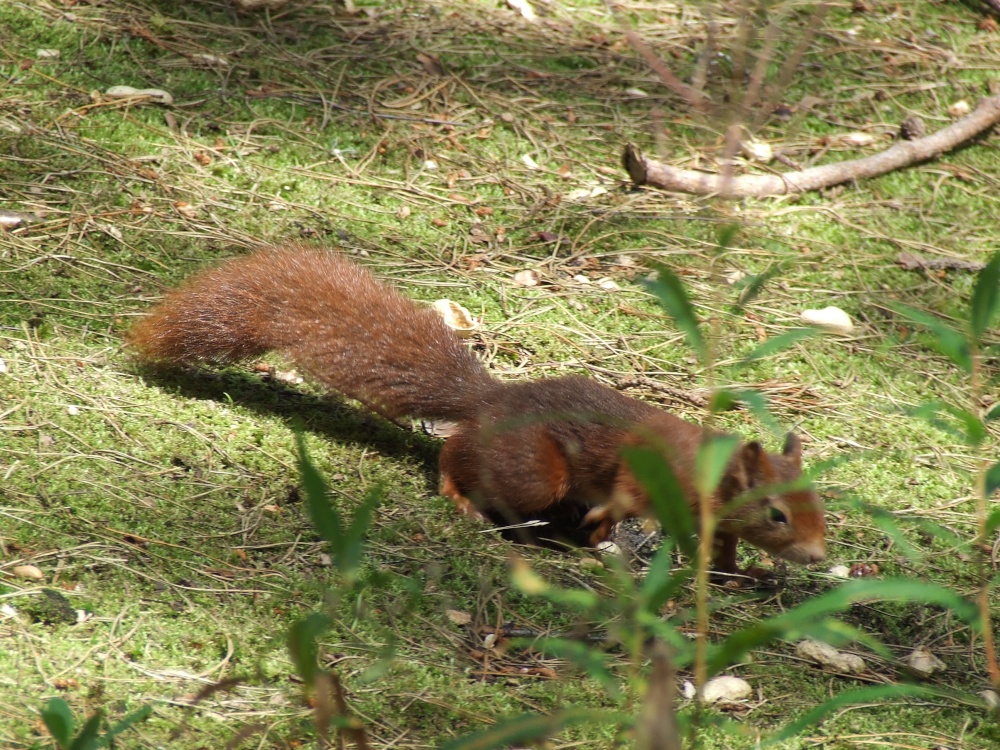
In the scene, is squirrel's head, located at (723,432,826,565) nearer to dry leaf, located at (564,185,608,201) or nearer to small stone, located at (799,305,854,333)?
Answer: small stone, located at (799,305,854,333)

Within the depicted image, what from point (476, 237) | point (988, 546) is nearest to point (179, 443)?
point (476, 237)

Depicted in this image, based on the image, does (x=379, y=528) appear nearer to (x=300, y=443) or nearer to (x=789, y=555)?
(x=789, y=555)

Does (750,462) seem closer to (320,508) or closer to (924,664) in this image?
(924,664)

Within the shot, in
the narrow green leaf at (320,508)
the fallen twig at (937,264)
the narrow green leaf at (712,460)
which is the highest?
the narrow green leaf at (712,460)

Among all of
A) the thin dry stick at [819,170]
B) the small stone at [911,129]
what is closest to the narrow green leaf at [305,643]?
the thin dry stick at [819,170]

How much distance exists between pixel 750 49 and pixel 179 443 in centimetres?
360

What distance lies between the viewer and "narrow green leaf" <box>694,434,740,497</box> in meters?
1.48

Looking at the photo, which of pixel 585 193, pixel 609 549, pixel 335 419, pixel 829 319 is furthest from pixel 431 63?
pixel 609 549

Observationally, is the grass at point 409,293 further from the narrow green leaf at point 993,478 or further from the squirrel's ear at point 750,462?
→ the narrow green leaf at point 993,478

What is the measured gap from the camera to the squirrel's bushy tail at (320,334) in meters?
2.91

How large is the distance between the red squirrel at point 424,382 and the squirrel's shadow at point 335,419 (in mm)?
84

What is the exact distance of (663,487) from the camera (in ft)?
4.60

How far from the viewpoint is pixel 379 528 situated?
8.99ft

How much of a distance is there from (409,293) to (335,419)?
0.67m
